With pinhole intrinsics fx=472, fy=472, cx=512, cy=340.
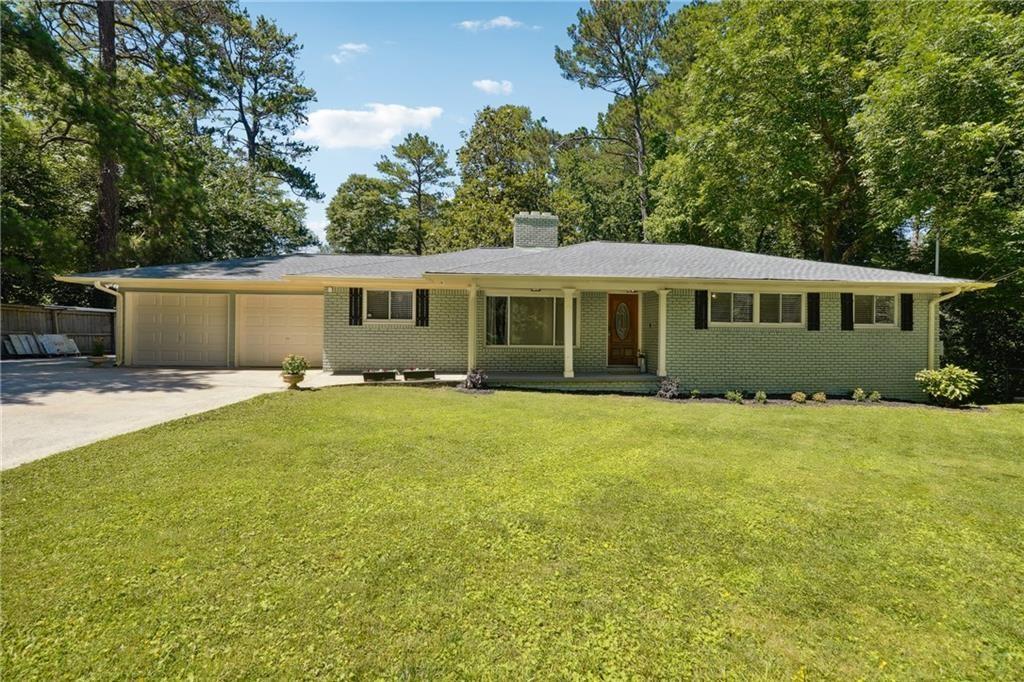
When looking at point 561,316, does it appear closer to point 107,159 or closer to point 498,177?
point 107,159

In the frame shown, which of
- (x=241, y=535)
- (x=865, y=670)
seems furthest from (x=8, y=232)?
(x=865, y=670)

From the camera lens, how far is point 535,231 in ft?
51.1

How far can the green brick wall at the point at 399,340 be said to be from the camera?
12320mm

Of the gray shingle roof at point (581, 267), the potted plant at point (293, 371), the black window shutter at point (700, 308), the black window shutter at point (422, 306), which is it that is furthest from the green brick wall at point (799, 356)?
the potted plant at point (293, 371)

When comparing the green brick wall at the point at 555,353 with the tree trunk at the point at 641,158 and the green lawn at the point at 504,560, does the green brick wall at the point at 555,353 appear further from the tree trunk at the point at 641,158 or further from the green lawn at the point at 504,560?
the tree trunk at the point at 641,158

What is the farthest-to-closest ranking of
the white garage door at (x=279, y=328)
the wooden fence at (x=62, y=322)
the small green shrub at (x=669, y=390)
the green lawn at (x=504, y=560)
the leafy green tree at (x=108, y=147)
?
the wooden fence at (x=62, y=322) → the leafy green tree at (x=108, y=147) → the white garage door at (x=279, y=328) → the small green shrub at (x=669, y=390) → the green lawn at (x=504, y=560)

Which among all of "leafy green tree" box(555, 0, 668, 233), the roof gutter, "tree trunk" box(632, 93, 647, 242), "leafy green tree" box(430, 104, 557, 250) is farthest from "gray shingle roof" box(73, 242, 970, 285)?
"leafy green tree" box(430, 104, 557, 250)

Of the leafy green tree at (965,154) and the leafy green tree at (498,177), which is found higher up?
the leafy green tree at (498,177)

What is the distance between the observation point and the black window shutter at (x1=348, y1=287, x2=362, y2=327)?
40.4ft

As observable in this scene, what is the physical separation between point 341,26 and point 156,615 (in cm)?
1242

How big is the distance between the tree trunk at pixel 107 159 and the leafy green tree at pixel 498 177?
52.6 feet

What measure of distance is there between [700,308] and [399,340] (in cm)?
756

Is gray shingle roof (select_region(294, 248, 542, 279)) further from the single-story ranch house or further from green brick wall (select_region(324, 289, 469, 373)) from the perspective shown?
green brick wall (select_region(324, 289, 469, 373))

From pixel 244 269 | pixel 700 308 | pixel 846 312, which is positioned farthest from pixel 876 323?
pixel 244 269
